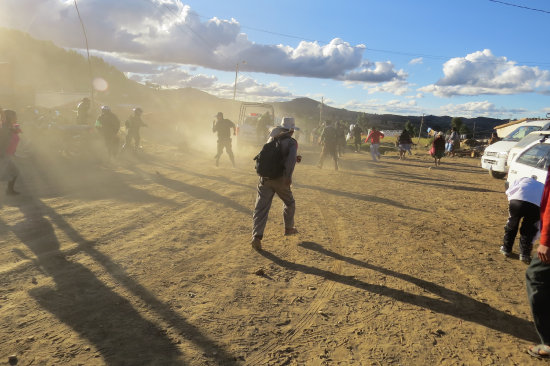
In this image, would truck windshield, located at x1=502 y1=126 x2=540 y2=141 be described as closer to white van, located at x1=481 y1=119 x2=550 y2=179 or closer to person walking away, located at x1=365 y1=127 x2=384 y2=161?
white van, located at x1=481 y1=119 x2=550 y2=179

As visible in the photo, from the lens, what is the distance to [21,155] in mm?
12859

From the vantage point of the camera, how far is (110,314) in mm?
3338

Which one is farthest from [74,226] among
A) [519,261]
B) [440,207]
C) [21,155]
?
[21,155]

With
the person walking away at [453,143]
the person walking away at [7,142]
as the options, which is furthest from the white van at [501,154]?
the person walking away at [7,142]

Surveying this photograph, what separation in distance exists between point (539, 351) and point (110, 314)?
145 inches

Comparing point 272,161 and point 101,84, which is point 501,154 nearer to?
point 272,161

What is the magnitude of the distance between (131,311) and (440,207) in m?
7.65

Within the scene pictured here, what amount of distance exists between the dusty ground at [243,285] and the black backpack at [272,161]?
112cm

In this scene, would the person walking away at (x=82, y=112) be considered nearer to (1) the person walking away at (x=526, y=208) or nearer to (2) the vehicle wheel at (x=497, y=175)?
(1) the person walking away at (x=526, y=208)

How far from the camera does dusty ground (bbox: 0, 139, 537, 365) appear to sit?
3.03m

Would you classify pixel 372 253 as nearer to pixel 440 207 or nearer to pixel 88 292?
pixel 88 292

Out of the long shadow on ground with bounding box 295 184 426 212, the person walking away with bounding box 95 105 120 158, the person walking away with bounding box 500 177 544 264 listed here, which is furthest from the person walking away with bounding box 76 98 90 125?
the person walking away with bounding box 500 177 544 264

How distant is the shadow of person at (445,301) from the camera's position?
11.8 ft

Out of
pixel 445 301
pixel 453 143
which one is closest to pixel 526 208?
pixel 445 301
